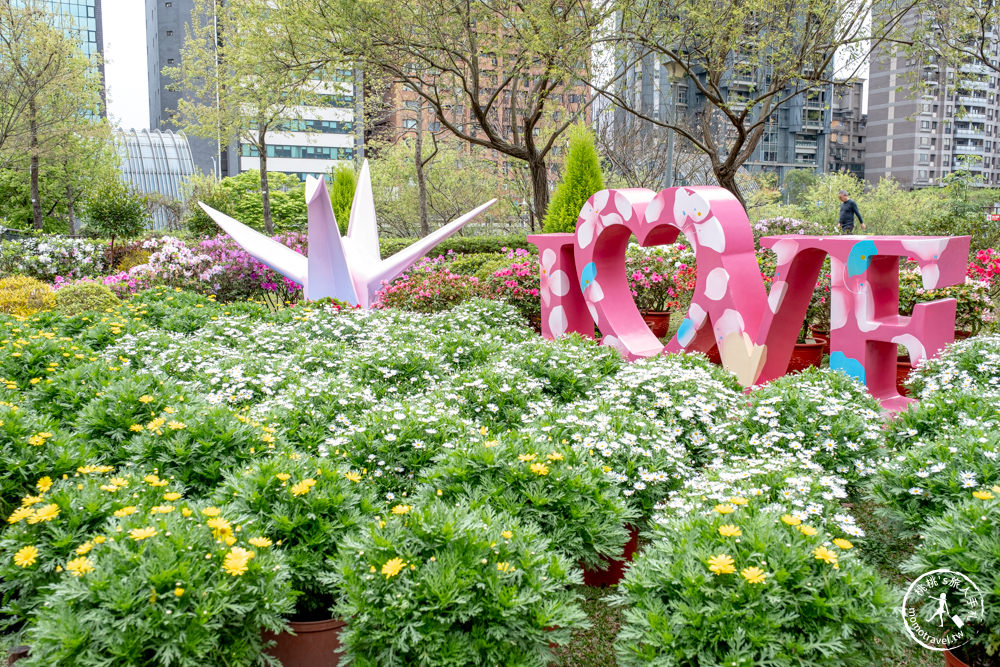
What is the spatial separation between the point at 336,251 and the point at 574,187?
6.51 m

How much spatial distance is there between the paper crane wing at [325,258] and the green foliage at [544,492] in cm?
657

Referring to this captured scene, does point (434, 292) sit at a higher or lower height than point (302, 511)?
higher

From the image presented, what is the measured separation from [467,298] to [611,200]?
10.4ft

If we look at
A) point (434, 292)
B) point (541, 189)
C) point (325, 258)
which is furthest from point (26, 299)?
point (541, 189)

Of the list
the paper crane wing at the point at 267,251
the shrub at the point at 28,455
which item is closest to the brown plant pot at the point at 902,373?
the shrub at the point at 28,455

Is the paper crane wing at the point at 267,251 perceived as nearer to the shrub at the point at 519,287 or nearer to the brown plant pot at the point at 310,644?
the shrub at the point at 519,287

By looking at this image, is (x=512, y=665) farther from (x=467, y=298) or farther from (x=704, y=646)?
(x=467, y=298)

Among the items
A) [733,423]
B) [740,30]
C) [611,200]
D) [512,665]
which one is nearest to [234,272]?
[611,200]

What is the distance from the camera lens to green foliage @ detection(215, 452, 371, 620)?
2846 millimetres

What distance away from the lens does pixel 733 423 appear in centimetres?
426

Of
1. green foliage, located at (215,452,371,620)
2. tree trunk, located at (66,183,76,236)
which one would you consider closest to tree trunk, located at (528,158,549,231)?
green foliage, located at (215,452,371,620)

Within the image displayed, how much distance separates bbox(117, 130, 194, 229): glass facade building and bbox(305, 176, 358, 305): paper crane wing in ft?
180

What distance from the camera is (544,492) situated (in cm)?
319

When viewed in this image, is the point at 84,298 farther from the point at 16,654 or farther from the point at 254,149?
the point at 254,149
